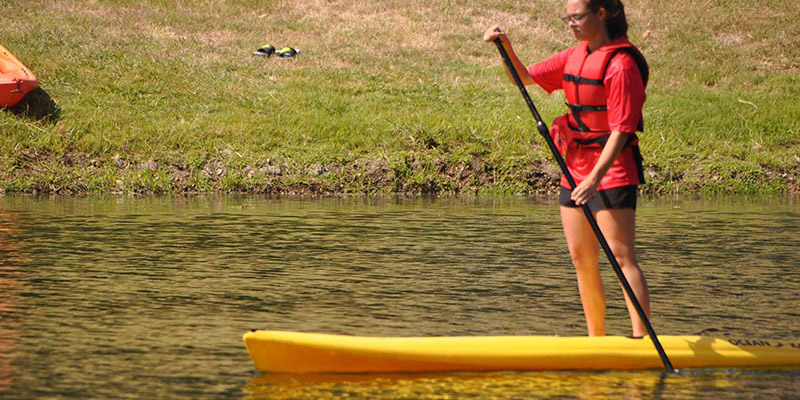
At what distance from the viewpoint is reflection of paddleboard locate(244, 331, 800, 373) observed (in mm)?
5461

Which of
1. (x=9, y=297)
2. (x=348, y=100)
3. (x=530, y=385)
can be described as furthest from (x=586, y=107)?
(x=348, y=100)

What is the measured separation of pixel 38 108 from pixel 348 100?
4.98 meters

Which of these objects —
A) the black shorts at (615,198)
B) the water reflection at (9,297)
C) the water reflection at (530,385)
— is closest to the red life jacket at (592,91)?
the black shorts at (615,198)

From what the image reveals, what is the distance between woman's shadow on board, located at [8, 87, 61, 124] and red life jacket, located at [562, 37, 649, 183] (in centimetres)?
1313

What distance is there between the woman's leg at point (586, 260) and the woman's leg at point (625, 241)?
13cm

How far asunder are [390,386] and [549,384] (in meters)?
0.75

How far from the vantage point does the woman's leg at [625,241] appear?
18.9ft

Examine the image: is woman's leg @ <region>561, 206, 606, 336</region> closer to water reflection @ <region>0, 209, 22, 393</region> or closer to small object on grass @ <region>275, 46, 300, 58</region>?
water reflection @ <region>0, 209, 22, 393</region>

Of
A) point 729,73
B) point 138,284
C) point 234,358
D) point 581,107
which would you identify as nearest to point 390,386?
point 234,358

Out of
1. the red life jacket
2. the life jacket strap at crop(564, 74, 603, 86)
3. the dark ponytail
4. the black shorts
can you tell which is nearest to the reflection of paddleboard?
the black shorts

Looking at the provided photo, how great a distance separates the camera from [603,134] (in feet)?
19.0

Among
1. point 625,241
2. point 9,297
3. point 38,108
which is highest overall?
point 38,108

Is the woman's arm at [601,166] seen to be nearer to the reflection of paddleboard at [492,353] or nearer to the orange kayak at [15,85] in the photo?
the reflection of paddleboard at [492,353]

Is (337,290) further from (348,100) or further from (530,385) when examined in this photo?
(348,100)
